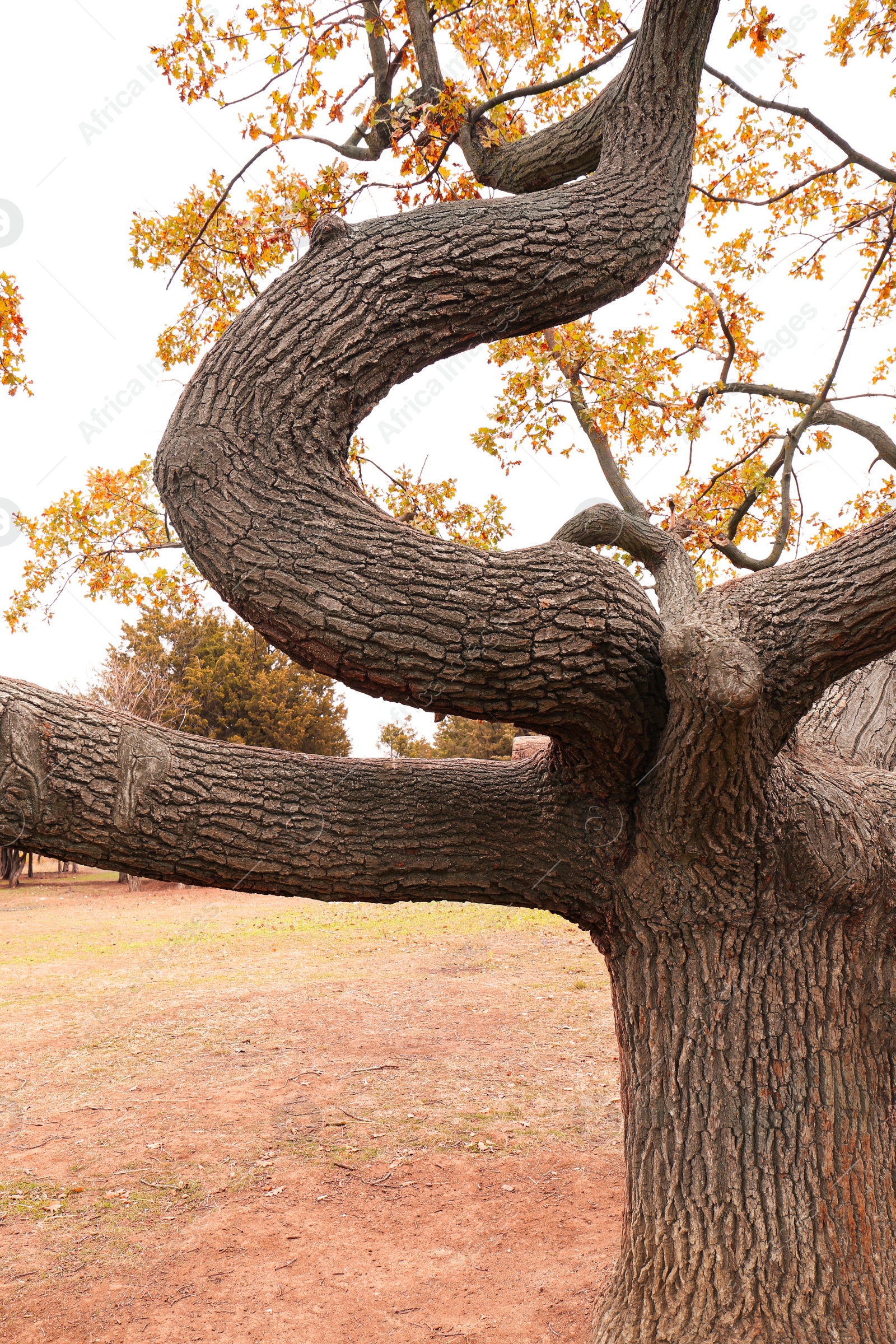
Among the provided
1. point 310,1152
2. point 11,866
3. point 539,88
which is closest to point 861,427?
point 539,88

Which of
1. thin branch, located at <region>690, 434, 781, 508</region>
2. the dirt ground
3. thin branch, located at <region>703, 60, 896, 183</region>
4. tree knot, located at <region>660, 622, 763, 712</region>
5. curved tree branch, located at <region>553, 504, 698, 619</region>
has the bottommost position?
the dirt ground

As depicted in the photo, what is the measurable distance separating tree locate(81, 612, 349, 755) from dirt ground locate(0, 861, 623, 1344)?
1447cm

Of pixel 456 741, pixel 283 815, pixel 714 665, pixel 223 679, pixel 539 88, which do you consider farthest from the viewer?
pixel 456 741

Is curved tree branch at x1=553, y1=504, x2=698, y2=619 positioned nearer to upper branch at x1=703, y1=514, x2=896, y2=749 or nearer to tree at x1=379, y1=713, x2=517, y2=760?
upper branch at x1=703, y1=514, x2=896, y2=749

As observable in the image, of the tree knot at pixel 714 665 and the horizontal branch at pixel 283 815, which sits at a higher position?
the tree knot at pixel 714 665

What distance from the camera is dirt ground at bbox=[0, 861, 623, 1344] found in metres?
3.88

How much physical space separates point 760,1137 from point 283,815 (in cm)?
208

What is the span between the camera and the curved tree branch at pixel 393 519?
8.59 feet

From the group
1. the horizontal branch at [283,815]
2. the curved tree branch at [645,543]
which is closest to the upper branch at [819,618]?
the curved tree branch at [645,543]

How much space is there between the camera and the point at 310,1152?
550 centimetres

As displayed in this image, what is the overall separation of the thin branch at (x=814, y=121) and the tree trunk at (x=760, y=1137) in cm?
411

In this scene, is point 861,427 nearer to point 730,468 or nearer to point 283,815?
point 730,468

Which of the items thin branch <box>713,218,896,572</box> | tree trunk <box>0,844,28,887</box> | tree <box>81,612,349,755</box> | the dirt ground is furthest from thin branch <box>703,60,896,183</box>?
tree trunk <box>0,844,28,887</box>

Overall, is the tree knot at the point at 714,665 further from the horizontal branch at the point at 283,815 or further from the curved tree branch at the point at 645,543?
the horizontal branch at the point at 283,815
